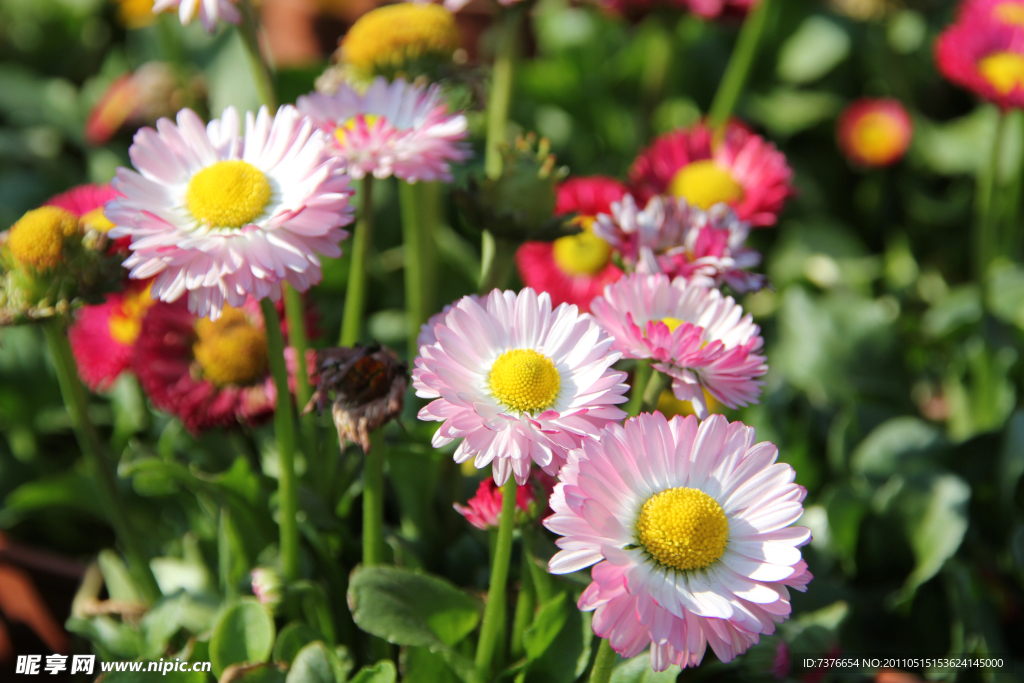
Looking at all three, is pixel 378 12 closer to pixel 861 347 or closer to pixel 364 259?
pixel 364 259

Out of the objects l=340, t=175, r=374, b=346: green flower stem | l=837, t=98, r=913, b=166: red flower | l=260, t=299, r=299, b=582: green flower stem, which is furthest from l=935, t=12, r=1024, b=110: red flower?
l=260, t=299, r=299, b=582: green flower stem

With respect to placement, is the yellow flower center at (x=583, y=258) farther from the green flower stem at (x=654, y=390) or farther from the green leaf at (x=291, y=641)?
the green leaf at (x=291, y=641)

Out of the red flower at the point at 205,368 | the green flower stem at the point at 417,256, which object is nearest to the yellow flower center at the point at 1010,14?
the green flower stem at the point at 417,256

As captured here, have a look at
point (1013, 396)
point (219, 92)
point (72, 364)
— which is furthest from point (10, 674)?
point (1013, 396)

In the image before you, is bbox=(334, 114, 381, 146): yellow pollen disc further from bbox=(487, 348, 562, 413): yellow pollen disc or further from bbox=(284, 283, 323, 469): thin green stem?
bbox=(487, 348, 562, 413): yellow pollen disc

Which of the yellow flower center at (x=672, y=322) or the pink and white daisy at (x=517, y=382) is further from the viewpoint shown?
the yellow flower center at (x=672, y=322)
